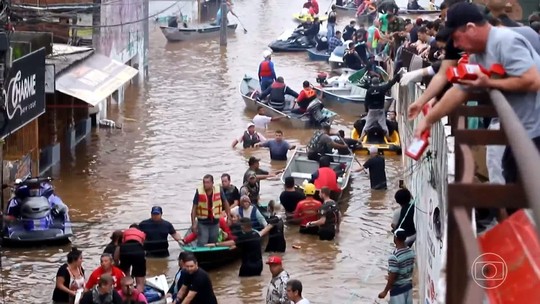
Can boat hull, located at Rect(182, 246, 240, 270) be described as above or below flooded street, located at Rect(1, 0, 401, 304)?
above

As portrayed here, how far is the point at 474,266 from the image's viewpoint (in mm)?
2727

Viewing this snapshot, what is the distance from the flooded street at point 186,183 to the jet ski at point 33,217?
0.71 ft

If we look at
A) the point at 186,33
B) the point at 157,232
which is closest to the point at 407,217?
the point at 157,232

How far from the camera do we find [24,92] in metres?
18.5

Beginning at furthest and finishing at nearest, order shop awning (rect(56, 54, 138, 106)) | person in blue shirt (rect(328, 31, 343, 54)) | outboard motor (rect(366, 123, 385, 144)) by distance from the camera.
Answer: person in blue shirt (rect(328, 31, 343, 54)) → outboard motor (rect(366, 123, 385, 144)) → shop awning (rect(56, 54, 138, 106))

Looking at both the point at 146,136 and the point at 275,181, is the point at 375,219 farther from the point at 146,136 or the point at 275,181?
the point at 146,136

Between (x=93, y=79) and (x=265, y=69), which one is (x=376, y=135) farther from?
(x=265, y=69)

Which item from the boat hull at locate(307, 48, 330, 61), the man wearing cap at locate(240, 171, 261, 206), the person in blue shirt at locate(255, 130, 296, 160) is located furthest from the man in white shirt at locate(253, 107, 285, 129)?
the boat hull at locate(307, 48, 330, 61)

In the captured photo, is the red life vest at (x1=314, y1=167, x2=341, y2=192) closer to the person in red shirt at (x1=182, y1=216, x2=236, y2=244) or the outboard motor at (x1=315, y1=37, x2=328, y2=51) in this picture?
the person in red shirt at (x1=182, y1=216, x2=236, y2=244)

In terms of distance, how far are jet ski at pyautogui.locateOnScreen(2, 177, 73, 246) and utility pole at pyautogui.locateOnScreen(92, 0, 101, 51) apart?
860 centimetres

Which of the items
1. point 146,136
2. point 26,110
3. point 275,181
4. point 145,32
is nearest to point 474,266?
point 26,110

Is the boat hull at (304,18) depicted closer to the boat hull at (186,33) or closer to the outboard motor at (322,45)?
the boat hull at (186,33)

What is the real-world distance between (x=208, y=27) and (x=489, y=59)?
41872 mm

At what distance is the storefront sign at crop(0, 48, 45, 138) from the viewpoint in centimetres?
1745
